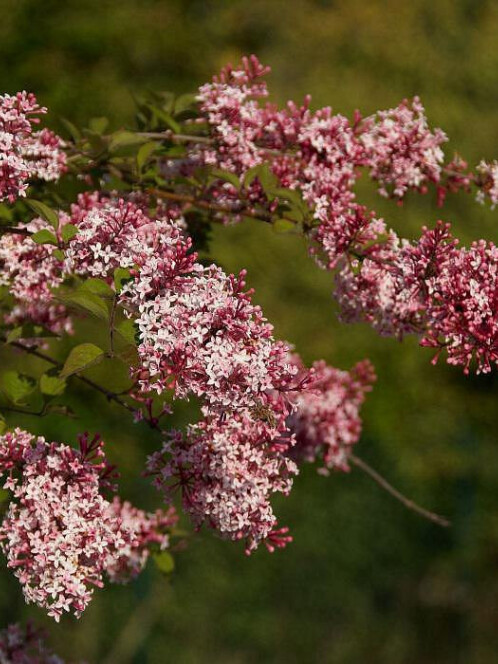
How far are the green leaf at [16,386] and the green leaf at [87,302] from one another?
48cm

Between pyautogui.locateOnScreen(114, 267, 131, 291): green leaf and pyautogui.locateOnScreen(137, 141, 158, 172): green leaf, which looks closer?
pyautogui.locateOnScreen(114, 267, 131, 291): green leaf

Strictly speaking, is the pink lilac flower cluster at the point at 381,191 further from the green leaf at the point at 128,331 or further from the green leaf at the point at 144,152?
the green leaf at the point at 128,331

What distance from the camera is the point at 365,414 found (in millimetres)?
9500

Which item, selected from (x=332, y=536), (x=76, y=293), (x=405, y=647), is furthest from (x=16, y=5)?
(x=76, y=293)

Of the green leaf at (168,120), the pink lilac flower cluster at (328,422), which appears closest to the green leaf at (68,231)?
the green leaf at (168,120)

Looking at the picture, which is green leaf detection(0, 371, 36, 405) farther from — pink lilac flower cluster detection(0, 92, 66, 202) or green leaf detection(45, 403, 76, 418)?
pink lilac flower cluster detection(0, 92, 66, 202)

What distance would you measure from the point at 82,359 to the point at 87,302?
10cm

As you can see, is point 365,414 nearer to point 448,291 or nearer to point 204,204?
point 204,204

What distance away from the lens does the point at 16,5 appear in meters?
9.98

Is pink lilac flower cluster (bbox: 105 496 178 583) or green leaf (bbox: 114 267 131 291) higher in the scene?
green leaf (bbox: 114 267 131 291)

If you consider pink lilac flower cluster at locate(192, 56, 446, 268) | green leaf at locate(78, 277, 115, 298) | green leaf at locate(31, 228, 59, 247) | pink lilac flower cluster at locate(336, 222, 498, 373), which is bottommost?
green leaf at locate(78, 277, 115, 298)

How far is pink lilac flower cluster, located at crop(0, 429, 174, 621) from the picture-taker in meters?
1.78

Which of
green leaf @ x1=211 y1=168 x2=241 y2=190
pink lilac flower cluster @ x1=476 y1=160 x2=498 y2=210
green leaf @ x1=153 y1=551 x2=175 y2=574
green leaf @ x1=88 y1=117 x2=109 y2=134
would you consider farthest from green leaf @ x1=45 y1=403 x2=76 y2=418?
pink lilac flower cluster @ x1=476 y1=160 x2=498 y2=210

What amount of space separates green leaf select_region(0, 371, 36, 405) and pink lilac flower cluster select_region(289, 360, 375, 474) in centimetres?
90
